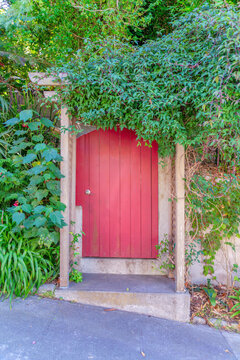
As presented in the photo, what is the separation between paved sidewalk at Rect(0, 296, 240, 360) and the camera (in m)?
1.82

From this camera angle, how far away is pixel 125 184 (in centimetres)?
307

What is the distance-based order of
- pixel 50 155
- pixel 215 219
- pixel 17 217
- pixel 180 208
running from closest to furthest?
pixel 17 217 < pixel 50 155 < pixel 180 208 < pixel 215 219

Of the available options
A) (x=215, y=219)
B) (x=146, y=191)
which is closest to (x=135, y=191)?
(x=146, y=191)

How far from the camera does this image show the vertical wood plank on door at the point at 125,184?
3.05 meters

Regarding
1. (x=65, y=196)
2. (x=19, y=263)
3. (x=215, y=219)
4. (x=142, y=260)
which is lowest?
(x=142, y=260)

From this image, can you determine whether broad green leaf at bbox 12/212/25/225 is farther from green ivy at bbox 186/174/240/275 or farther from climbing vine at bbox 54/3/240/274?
green ivy at bbox 186/174/240/275

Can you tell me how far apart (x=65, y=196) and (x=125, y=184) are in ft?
2.76

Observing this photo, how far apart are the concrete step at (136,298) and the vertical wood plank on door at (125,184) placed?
0.68 meters

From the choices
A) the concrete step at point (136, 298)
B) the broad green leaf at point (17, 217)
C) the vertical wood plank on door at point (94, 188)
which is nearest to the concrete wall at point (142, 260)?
the vertical wood plank on door at point (94, 188)

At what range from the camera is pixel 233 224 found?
285 centimetres

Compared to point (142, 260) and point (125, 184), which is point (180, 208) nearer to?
point (125, 184)

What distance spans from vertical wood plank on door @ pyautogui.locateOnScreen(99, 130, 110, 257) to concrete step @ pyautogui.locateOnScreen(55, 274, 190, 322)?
23.6 inches

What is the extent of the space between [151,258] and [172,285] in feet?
1.53

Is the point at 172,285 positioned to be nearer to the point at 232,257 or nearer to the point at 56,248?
the point at 232,257
